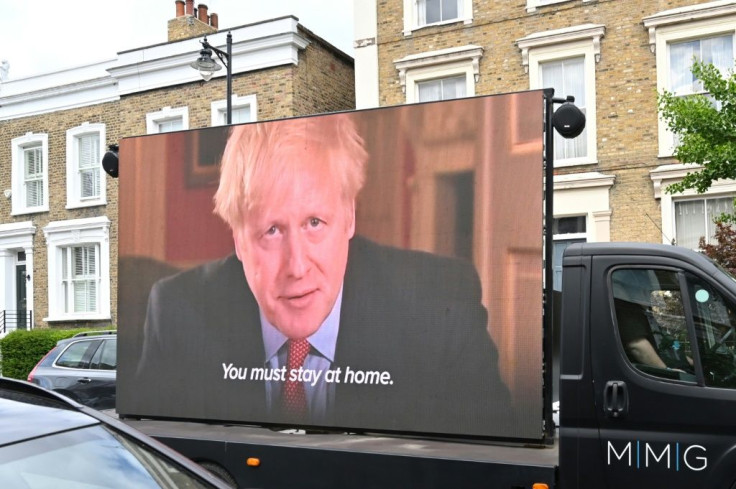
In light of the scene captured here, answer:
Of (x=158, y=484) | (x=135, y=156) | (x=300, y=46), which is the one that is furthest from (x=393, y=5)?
(x=158, y=484)

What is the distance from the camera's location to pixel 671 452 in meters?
4.64

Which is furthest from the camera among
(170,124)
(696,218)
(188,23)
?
(188,23)

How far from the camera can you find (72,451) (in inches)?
112

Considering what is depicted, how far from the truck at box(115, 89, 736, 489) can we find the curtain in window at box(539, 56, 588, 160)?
Result: 13924 millimetres

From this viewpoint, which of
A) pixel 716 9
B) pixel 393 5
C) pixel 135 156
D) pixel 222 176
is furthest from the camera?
pixel 393 5

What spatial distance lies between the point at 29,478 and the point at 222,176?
12.2ft

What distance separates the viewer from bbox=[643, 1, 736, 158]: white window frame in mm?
17703

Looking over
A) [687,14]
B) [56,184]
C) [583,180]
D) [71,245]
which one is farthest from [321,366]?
[56,184]

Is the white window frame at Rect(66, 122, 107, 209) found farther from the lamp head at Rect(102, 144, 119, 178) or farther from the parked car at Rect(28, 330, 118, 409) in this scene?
the lamp head at Rect(102, 144, 119, 178)

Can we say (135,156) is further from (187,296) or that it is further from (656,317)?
(656,317)

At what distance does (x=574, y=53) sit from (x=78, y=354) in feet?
41.7

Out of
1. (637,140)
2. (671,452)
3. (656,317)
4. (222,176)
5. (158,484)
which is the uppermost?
(637,140)

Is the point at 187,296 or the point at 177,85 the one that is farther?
the point at 177,85

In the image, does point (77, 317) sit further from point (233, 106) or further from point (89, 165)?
point (233, 106)
